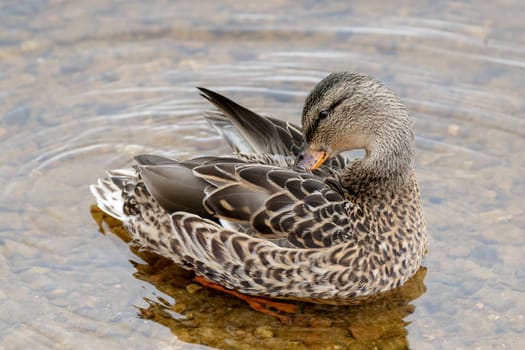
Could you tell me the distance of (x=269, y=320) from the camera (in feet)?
20.1

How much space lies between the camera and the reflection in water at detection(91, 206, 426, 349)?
233 inches

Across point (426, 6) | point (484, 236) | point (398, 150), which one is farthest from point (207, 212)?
point (426, 6)

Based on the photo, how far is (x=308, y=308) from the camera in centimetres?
622

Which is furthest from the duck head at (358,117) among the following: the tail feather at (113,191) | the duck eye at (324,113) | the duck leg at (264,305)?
the tail feather at (113,191)

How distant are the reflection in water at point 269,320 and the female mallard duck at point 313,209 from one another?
0.47 ft

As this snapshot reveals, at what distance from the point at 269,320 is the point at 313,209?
872 mm

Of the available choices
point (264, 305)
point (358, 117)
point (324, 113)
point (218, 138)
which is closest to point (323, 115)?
point (324, 113)

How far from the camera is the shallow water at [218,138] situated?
605 centimetres

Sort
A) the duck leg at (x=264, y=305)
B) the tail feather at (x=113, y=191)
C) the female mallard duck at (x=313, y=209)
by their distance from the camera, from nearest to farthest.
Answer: the female mallard duck at (x=313, y=209) → the duck leg at (x=264, y=305) → the tail feather at (x=113, y=191)

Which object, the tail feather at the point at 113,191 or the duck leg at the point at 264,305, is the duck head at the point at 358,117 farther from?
Answer: the tail feather at the point at 113,191

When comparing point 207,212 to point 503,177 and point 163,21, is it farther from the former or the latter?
point 163,21

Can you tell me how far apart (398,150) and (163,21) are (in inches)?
161

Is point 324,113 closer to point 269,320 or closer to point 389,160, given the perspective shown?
point 389,160

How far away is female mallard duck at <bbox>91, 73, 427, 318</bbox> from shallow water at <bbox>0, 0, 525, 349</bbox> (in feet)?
1.04
